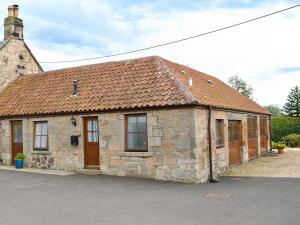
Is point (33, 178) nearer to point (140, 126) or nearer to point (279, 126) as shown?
point (140, 126)

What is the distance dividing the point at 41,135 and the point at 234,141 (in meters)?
9.08

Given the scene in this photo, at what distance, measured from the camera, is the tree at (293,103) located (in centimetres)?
4275

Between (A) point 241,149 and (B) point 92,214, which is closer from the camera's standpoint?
(B) point 92,214

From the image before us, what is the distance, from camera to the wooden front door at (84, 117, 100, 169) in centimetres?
1334

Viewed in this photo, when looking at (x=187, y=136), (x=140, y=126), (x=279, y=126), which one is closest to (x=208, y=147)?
(x=187, y=136)

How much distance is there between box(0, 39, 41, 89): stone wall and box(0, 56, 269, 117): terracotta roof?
93cm

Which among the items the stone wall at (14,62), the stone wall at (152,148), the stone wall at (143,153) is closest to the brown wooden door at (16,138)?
the stone wall at (152,148)

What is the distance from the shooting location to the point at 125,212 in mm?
7332

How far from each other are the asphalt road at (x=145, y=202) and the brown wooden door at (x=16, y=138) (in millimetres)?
4155

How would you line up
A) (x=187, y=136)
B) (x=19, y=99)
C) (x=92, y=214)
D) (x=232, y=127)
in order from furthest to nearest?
(x=19, y=99) → (x=232, y=127) → (x=187, y=136) → (x=92, y=214)

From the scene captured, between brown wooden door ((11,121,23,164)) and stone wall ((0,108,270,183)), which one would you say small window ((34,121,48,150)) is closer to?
stone wall ((0,108,270,183))

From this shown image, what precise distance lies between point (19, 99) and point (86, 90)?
4.32 metres

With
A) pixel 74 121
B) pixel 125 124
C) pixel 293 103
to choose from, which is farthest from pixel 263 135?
pixel 293 103

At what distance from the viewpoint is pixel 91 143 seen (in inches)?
530
